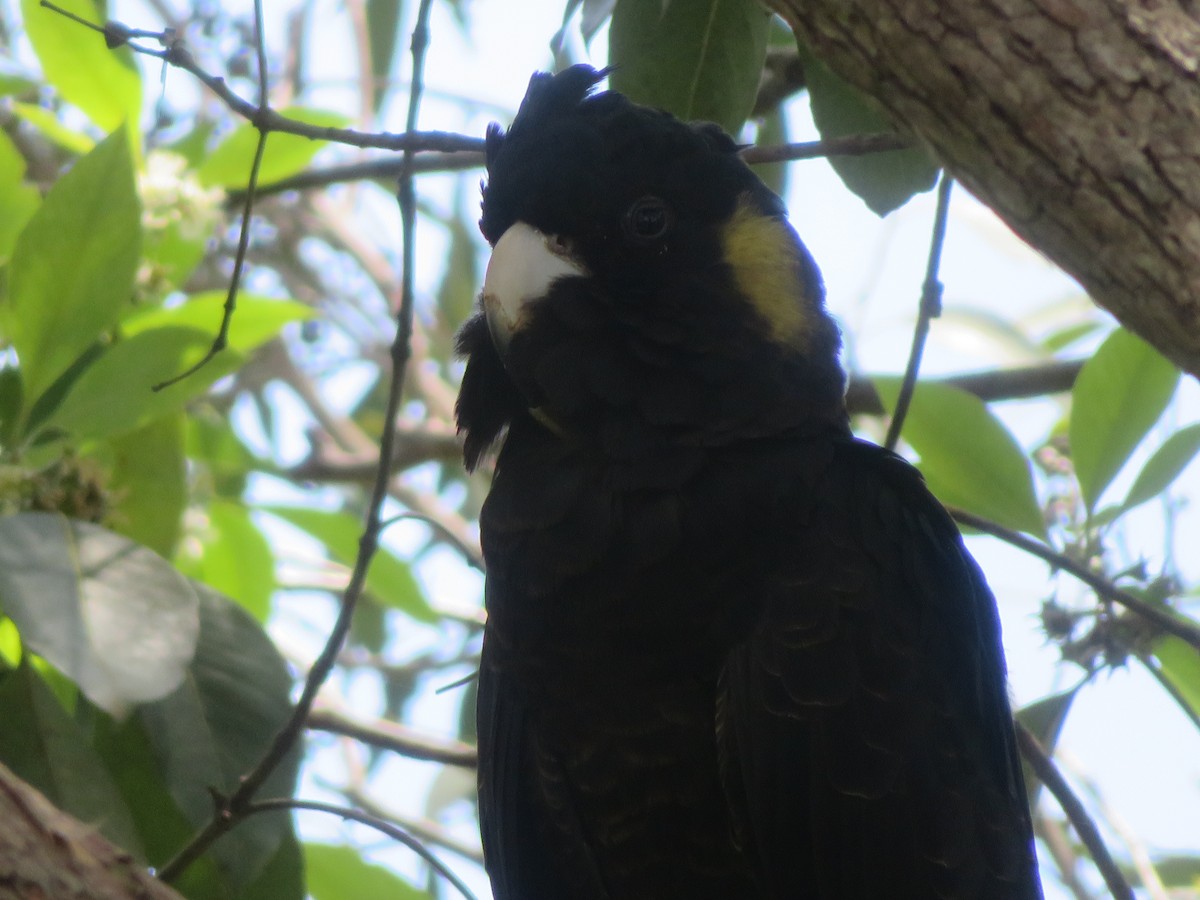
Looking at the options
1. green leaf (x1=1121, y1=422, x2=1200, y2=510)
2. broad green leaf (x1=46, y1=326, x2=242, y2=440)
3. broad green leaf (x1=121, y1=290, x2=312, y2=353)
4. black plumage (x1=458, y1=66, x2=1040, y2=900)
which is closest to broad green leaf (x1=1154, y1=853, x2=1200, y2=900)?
green leaf (x1=1121, y1=422, x2=1200, y2=510)

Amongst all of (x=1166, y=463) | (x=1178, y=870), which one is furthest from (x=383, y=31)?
(x=1178, y=870)

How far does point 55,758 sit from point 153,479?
550 millimetres

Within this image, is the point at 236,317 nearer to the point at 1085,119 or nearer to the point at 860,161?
the point at 860,161

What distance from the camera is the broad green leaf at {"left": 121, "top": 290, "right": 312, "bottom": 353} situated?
7.72 ft

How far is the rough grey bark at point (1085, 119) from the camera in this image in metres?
1.24

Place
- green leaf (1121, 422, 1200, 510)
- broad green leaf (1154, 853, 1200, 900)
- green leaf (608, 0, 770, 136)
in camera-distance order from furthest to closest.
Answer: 1. broad green leaf (1154, 853, 1200, 900)
2. green leaf (1121, 422, 1200, 510)
3. green leaf (608, 0, 770, 136)

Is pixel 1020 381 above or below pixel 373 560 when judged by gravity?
below

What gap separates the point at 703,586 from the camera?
5.83 feet

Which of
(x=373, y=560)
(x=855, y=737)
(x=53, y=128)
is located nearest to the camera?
(x=855, y=737)

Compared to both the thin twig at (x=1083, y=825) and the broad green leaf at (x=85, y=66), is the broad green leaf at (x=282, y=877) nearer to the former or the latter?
the thin twig at (x=1083, y=825)

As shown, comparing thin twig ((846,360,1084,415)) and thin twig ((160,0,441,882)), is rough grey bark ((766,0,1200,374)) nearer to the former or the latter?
thin twig ((160,0,441,882))

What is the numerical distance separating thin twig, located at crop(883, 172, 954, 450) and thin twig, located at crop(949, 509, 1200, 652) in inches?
9.2

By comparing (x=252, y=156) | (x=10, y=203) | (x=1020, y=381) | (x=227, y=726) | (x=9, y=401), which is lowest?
(x=227, y=726)

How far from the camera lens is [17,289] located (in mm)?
2045
